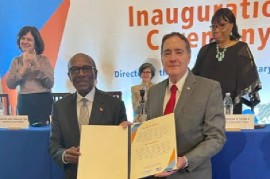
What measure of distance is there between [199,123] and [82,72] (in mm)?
636

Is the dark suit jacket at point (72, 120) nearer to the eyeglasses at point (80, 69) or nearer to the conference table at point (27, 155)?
the eyeglasses at point (80, 69)

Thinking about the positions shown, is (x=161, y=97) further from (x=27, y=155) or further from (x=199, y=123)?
(x=27, y=155)

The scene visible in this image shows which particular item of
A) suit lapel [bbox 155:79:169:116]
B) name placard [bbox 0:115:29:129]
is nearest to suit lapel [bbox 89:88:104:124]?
suit lapel [bbox 155:79:169:116]

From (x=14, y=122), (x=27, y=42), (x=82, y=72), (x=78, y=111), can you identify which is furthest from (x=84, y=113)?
(x=27, y=42)

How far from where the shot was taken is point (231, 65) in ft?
8.42

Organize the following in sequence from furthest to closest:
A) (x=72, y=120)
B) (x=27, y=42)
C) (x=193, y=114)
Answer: (x=27, y=42) → (x=72, y=120) → (x=193, y=114)

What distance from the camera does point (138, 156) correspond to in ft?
4.93

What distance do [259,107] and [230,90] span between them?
1.31 meters

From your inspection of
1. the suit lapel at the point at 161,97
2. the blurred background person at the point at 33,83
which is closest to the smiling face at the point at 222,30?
the suit lapel at the point at 161,97

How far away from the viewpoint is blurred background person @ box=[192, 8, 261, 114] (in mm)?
2527

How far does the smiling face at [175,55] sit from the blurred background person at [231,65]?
1121mm

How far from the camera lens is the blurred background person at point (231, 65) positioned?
2.53 meters

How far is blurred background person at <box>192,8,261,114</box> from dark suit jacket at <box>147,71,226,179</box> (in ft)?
3.47

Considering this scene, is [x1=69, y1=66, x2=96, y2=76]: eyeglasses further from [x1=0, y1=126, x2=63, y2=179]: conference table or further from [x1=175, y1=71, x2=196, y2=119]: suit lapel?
[x1=0, y1=126, x2=63, y2=179]: conference table
